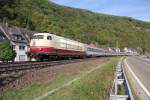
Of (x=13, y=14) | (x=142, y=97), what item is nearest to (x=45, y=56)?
(x=142, y=97)

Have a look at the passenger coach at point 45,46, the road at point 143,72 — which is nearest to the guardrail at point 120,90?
the road at point 143,72

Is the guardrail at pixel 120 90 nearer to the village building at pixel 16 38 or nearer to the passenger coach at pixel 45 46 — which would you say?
the passenger coach at pixel 45 46

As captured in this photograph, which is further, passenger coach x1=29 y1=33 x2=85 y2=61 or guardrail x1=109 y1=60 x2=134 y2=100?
passenger coach x1=29 y1=33 x2=85 y2=61

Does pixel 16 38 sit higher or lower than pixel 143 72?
higher

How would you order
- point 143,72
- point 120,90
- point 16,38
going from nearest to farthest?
point 120,90, point 143,72, point 16,38

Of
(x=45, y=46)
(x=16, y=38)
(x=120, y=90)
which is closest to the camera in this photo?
(x=120, y=90)

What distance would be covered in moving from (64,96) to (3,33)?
68807 mm

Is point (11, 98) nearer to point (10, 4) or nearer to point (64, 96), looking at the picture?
point (64, 96)

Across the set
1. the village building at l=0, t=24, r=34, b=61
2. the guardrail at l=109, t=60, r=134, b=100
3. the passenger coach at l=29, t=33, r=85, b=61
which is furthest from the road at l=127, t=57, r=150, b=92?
the village building at l=0, t=24, r=34, b=61

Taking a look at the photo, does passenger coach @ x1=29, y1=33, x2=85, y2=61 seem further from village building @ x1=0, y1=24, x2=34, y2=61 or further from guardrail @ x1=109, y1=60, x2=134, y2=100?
village building @ x1=0, y1=24, x2=34, y2=61

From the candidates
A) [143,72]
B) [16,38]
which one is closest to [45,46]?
[143,72]

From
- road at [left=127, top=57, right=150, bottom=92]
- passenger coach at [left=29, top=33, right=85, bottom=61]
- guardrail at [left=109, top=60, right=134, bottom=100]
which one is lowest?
road at [left=127, top=57, right=150, bottom=92]

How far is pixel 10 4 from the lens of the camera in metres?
145

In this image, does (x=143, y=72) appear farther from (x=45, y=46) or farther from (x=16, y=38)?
(x=16, y=38)
